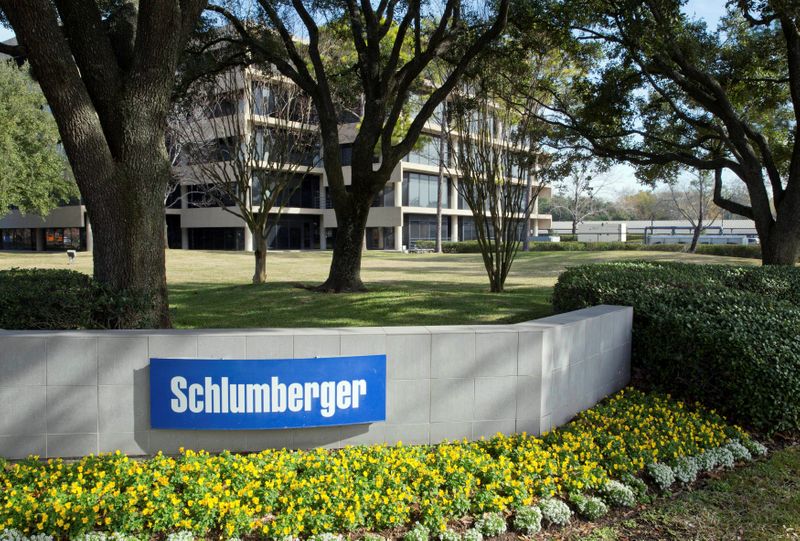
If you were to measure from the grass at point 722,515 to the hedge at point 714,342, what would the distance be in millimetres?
1039

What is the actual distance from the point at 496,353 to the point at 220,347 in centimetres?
243

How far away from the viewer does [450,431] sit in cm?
546

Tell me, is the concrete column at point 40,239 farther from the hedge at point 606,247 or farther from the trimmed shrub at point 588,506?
the trimmed shrub at point 588,506

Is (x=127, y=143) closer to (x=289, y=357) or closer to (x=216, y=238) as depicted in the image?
(x=289, y=357)

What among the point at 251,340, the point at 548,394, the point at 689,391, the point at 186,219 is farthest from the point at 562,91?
the point at 186,219

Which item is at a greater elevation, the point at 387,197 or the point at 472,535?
the point at 387,197

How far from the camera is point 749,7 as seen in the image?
12.3m

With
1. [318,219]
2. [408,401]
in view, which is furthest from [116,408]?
[318,219]

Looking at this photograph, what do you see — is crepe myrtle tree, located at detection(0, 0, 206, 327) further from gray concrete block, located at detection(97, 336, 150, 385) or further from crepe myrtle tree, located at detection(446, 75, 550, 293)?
crepe myrtle tree, located at detection(446, 75, 550, 293)

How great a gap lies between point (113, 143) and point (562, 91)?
12.4 meters

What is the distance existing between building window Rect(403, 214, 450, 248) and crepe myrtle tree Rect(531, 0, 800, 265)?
31479 mm

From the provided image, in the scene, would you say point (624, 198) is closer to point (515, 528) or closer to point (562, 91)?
point (562, 91)

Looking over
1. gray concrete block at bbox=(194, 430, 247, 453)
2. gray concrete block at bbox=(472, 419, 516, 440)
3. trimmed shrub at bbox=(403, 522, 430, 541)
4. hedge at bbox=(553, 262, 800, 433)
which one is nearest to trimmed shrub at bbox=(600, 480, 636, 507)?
gray concrete block at bbox=(472, 419, 516, 440)

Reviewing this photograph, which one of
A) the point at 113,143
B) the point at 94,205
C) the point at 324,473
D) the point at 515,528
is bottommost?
the point at 515,528
